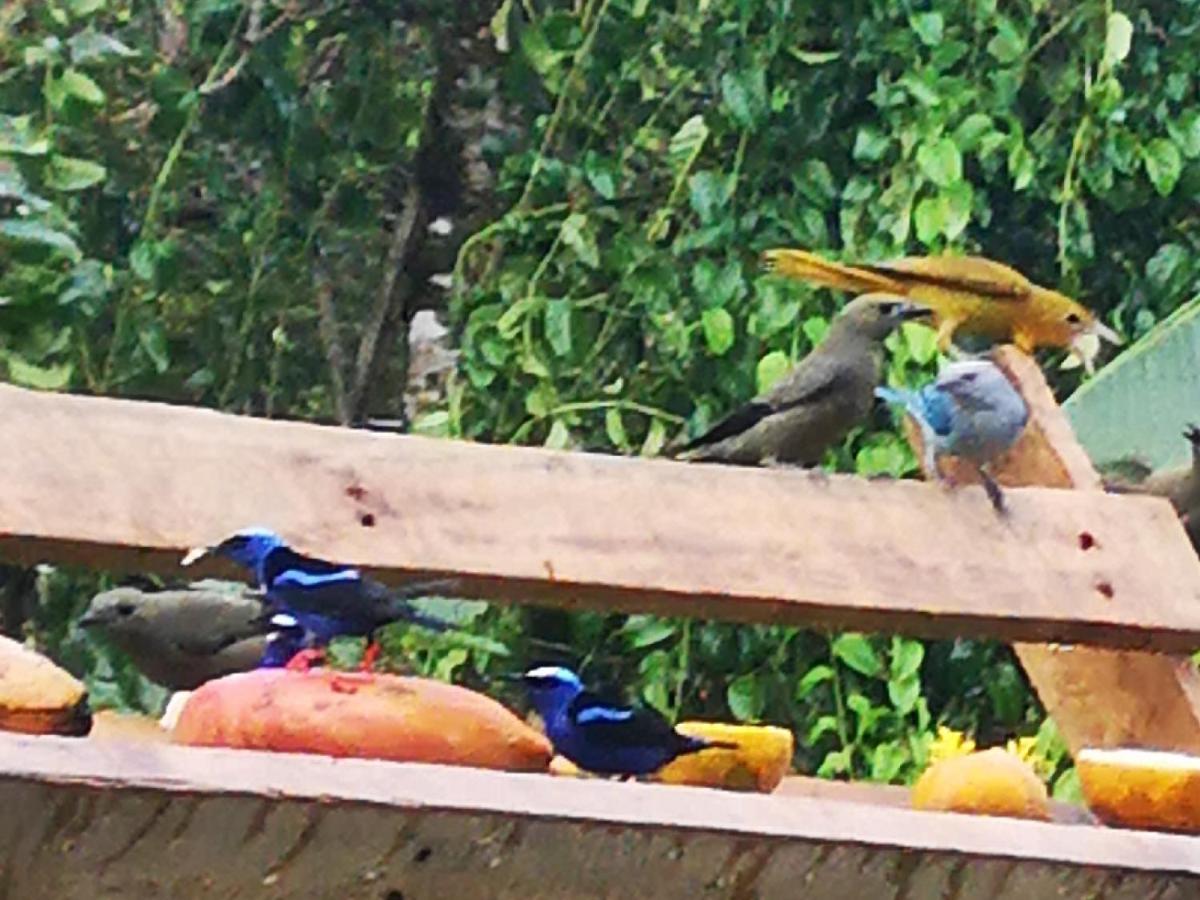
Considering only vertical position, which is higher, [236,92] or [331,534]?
[331,534]

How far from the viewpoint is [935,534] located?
1465 mm

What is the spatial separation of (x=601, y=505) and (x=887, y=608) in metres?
0.17

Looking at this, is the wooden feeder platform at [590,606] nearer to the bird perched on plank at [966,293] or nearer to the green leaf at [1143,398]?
the bird perched on plank at [966,293]

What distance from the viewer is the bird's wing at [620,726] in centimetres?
106

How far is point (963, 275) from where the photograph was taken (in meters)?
2.41

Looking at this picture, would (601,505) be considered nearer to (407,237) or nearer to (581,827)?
(581,827)

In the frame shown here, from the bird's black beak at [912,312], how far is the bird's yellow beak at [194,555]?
4.55 feet

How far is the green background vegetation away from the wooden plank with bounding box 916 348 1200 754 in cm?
128

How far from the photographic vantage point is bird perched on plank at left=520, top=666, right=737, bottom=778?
3.47 feet

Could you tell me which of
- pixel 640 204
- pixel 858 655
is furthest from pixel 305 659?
pixel 640 204

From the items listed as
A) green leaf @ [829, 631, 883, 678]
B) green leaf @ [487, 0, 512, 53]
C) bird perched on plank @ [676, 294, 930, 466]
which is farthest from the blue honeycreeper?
green leaf @ [487, 0, 512, 53]

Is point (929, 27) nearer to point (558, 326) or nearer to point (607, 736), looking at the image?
point (558, 326)

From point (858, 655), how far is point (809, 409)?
806 mm

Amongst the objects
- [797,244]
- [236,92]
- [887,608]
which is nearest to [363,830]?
[887,608]
